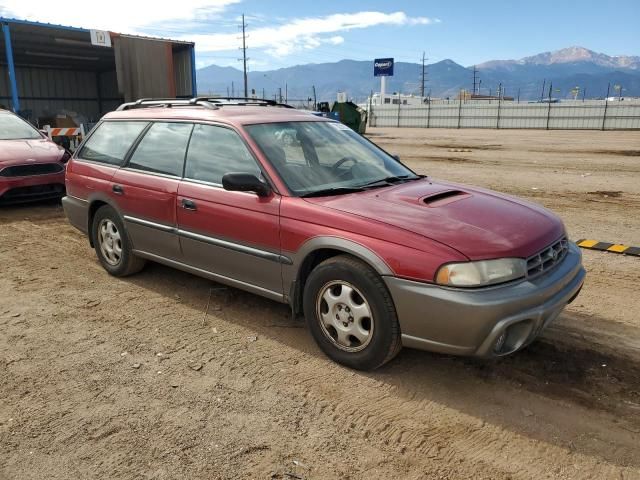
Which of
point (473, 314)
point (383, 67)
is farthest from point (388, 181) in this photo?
point (383, 67)

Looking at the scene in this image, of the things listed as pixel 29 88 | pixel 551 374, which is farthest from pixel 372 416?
pixel 29 88

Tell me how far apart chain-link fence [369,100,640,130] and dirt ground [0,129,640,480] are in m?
35.4

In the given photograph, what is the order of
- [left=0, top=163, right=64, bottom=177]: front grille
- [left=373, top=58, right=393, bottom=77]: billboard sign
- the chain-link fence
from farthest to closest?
[left=373, top=58, right=393, bottom=77]: billboard sign < the chain-link fence < [left=0, top=163, right=64, bottom=177]: front grille

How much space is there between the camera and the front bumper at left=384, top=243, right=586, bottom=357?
2.92m

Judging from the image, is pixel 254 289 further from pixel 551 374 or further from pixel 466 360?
pixel 551 374

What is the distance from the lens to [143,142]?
16.1ft

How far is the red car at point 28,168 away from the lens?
26.7 ft

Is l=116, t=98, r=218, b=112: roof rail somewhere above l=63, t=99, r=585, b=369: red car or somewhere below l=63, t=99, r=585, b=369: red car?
above

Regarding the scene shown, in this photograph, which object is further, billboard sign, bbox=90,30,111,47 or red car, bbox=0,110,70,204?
billboard sign, bbox=90,30,111,47

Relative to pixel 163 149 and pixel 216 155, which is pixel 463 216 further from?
pixel 163 149

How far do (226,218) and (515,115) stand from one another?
131 feet

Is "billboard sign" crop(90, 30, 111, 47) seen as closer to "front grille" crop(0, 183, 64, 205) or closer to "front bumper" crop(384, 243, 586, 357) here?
"front grille" crop(0, 183, 64, 205)

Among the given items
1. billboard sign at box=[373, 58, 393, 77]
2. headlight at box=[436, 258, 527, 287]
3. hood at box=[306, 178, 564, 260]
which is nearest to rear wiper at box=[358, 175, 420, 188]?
hood at box=[306, 178, 564, 260]

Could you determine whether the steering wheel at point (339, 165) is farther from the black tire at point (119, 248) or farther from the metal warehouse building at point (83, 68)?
the metal warehouse building at point (83, 68)
